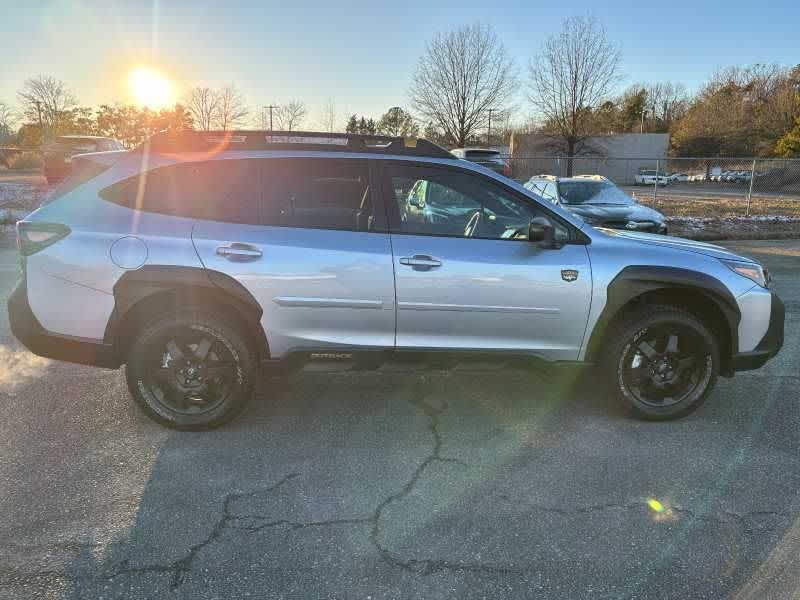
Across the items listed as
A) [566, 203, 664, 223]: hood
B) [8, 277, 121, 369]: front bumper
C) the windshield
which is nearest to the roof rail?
[8, 277, 121, 369]: front bumper

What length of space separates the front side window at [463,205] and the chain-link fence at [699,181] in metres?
16.7

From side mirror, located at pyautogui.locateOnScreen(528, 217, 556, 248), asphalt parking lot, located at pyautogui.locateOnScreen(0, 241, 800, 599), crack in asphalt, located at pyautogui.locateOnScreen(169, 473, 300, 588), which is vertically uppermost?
side mirror, located at pyautogui.locateOnScreen(528, 217, 556, 248)

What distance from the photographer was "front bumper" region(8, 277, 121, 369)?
131 inches

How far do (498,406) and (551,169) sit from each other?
3774 cm

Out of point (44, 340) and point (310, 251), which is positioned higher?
point (310, 251)

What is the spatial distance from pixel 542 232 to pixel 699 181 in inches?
1848

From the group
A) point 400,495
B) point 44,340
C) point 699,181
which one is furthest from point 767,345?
point 699,181

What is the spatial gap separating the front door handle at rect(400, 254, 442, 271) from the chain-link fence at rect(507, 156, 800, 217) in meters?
17.1

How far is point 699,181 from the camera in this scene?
43.5 metres

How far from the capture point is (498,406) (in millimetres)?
3967

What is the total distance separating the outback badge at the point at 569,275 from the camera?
344 cm

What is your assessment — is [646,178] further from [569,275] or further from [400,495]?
[400,495]

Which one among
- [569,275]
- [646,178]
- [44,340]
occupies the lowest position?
[44,340]

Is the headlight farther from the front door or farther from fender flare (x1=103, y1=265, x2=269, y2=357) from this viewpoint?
Answer: fender flare (x1=103, y1=265, x2=269, y2=357)
